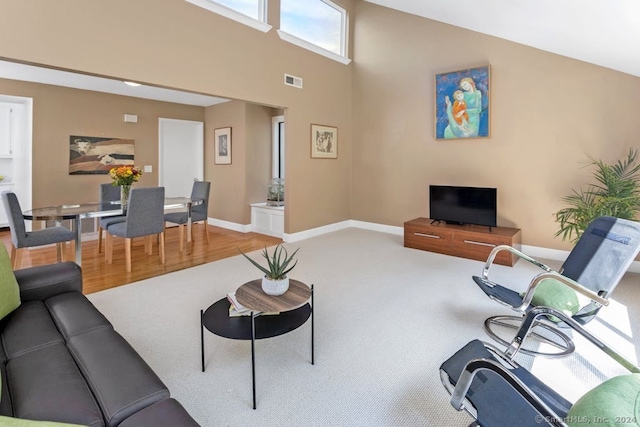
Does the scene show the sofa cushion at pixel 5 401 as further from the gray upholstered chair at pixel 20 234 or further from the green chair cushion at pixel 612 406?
the gray upholstered chair at pixel 20 234

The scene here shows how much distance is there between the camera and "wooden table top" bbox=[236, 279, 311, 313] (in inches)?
76.0

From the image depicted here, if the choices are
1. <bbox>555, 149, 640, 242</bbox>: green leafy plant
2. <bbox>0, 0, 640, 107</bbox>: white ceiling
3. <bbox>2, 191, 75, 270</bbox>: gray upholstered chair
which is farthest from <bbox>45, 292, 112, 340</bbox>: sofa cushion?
<bbox>555, 149, 640, 242</bbox>: green leafy plant

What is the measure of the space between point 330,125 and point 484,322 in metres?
4.23

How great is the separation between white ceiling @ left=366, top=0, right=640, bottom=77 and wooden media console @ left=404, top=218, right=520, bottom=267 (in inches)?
86.4

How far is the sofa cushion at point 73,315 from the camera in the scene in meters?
1.68

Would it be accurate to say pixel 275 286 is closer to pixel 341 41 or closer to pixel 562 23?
pixel 562 23

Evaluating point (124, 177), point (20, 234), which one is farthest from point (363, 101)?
point (20, 234)

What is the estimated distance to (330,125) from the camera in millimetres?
5988

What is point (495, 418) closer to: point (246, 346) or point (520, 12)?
point (246, 346)

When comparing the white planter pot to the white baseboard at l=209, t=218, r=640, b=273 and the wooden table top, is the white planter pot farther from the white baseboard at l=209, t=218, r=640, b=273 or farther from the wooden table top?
the white baseboard at l=209, t=218, r=640, b=273

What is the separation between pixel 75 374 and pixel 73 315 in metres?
0.60

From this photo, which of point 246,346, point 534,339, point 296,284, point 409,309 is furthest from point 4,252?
point 534,339

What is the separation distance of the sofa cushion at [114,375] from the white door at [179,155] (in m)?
5.62

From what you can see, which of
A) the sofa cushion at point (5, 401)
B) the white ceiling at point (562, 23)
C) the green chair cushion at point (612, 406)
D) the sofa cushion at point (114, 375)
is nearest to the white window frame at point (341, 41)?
the white ceiling at point (562, 23)
